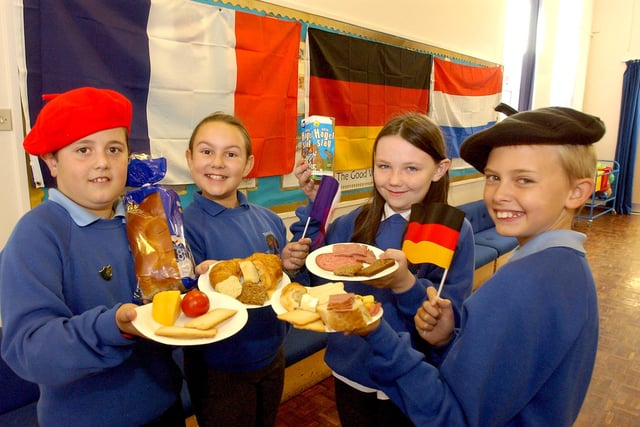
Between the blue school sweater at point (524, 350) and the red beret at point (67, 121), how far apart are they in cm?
101

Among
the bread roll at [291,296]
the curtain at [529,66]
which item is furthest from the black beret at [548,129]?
the curtain at [529,66]

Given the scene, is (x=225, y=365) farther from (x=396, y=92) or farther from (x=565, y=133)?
(x=396, y=92)

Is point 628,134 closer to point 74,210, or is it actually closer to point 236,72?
point 236,72

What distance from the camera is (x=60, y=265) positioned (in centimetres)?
97

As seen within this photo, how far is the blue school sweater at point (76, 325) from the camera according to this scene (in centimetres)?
87

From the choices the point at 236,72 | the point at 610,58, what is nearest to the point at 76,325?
the point at 236,72

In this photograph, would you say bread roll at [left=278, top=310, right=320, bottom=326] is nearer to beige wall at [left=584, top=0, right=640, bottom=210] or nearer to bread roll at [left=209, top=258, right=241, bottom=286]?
bread roll at [left=209, top=258, right=241, bottom=286]

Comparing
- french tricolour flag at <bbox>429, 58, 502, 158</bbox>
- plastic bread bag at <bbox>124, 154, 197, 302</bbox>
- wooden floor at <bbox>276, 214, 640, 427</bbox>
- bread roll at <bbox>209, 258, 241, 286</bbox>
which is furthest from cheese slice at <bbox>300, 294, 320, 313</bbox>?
french tricolour flag at <bbox>429, 58, 502, 158</bbox>

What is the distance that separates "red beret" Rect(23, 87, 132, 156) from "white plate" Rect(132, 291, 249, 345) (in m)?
0.48

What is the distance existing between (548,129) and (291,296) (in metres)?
0.71

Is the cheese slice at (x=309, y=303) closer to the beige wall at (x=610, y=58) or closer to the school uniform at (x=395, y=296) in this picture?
the school uniform at (x=395, y=296)

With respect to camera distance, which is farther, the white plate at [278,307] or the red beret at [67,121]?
the red beret at [67,121]

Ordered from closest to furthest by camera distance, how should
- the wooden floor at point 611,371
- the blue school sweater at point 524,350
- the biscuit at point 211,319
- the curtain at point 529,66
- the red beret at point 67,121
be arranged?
the blue school sweater at point 524,350 → the biscuit at point 211,319 → the red beret at point 67,121 → the wooden floor at point 611,371 → the curtain at point 529,66

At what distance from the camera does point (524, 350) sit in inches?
31.1
